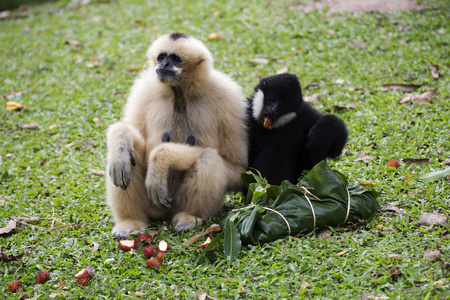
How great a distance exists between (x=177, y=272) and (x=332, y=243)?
143cm

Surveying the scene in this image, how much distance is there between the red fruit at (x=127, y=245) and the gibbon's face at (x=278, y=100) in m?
1.78

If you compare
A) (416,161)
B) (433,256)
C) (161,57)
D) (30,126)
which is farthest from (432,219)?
(30,126)

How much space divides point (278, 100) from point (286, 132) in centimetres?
37

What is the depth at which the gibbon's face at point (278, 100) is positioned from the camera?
472cm

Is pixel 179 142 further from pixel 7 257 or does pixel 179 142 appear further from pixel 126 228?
pixel 7 257

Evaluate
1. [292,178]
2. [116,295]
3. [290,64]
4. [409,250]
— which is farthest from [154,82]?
[290,64]

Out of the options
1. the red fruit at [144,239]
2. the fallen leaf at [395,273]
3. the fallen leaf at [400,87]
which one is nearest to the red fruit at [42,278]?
the red fruit at [144,239]

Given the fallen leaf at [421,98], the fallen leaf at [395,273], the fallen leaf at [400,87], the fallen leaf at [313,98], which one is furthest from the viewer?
the fallen leaf at [313,98]

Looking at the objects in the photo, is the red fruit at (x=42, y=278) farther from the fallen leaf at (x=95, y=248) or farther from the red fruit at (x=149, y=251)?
the red fruit at (x=149, y=251)

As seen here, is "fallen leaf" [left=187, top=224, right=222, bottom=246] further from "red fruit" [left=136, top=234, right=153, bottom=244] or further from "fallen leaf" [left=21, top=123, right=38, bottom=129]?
"fallen leaf" [left=21, top=123, right=38, bottom=129]

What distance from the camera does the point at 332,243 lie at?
4.17 metres

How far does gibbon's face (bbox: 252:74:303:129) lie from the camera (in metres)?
4.72

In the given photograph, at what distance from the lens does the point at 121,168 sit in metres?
4.59

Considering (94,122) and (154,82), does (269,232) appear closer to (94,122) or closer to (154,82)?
(154,82)
